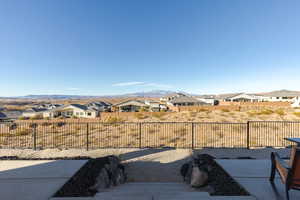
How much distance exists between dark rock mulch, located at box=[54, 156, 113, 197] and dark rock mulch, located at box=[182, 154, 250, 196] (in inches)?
111

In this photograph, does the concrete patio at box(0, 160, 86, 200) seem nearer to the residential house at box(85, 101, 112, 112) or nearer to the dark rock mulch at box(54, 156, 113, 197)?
the dark rock mulch at box(54, 156, 113, 197)

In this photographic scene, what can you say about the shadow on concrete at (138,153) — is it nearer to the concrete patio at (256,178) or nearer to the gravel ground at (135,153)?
the gravel ground at (135,153)

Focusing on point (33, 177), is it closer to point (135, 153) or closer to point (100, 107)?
point (135, 153)

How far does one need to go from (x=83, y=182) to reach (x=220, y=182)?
3.39 m

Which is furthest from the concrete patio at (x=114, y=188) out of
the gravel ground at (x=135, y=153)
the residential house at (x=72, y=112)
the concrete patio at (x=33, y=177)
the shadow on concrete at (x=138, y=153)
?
the residential house at (x=72, y=112)

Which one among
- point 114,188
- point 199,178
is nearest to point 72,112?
point 114,188

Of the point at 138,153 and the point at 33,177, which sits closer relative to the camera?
the point at 33,177

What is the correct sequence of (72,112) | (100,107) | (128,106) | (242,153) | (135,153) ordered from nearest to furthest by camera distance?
(242,153) < (135,153) < (72,112) < (128,106) < (100,107)

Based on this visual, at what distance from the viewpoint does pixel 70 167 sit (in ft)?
15.5

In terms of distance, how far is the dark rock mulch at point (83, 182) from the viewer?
3238mm

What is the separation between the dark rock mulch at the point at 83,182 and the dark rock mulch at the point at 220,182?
9.27ft

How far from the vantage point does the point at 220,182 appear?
3656 mm

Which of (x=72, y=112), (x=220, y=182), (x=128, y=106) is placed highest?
(x=128, y=106)

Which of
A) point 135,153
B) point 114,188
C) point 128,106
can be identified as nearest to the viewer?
point 114,188
